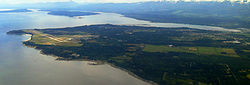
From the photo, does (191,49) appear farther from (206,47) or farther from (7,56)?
(7,56)

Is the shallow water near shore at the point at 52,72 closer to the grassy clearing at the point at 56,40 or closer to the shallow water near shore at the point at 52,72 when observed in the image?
the shallow water near shore at the point at 52,72

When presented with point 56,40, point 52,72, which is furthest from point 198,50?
point 56,40

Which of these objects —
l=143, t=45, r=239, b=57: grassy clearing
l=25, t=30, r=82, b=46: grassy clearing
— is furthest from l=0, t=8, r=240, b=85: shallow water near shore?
l=143, t=45, r=239, b=57: grassy clearing

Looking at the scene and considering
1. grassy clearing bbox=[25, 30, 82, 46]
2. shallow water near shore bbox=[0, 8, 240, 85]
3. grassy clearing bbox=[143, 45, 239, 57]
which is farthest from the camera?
grassy clearing bbox=[25, 30, 82, 46]

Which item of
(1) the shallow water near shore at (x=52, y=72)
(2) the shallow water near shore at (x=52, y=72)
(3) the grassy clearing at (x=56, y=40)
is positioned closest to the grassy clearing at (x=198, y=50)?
(2) the shallow water near shore at (x=52, y=72)

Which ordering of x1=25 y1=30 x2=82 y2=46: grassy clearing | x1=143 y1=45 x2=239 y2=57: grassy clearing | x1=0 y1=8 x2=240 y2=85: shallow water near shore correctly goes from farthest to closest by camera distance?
x1=25 y1=30 x2=82 y2=46: grassy clearing → x1=143 y1=45 x2=239 y2=57: grassy clearing → x1=0 y1=8 x2=240 y2=85: shallow water near shore

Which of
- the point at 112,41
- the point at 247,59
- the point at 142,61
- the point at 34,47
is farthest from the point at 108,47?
the point at 247,59

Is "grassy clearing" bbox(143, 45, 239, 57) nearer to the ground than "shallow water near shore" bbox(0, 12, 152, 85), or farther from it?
farther from it

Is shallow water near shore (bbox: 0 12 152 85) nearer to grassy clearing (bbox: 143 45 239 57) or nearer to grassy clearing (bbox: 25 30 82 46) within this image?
grassy clearing (bbox: 25 30 82 46)

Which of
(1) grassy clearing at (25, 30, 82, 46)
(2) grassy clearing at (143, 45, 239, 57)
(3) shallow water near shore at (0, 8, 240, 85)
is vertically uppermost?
(1) grassy clearing at (25, 30, 82, 46)

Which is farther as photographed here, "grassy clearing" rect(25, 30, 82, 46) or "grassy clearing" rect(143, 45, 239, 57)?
"grassy clearing" rect(25, 30, 82, 46)

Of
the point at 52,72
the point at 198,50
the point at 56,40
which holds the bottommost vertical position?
the point at 52,72

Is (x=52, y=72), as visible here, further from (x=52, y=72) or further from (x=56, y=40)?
(x=56, y=40)
